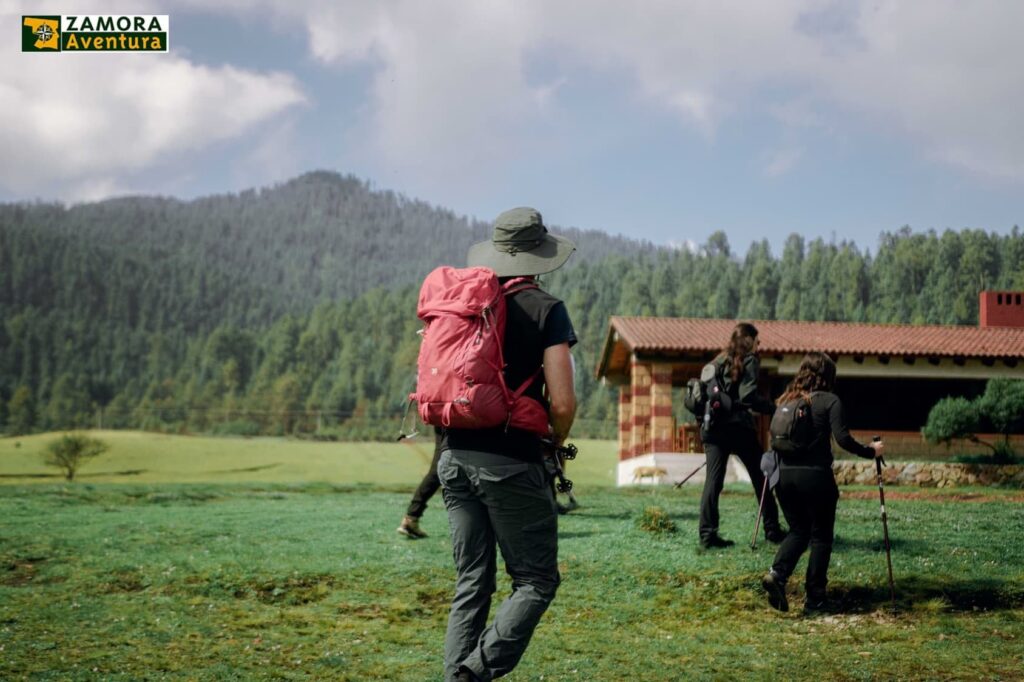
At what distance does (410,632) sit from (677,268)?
13155 centimetres

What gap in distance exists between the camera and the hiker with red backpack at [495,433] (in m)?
5.25

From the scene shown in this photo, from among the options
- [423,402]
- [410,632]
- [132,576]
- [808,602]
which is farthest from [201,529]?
[423,402]

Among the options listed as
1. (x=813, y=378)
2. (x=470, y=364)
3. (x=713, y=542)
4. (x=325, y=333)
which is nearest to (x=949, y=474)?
(x=713, y=542)

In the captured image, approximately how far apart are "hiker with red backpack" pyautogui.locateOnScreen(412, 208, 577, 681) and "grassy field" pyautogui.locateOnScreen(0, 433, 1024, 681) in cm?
222

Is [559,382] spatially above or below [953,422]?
above

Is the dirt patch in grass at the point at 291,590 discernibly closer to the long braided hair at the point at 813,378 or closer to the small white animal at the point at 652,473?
the long braided hair at the point at 813,378

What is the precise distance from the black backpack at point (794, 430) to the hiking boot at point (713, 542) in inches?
92.0

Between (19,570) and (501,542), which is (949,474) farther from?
(501,542)

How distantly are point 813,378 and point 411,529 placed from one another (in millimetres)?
5166

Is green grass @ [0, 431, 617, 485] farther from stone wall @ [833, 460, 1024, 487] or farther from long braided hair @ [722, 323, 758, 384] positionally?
long braided hair @ [722, 323, 758, 384]

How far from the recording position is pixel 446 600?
32.2ft

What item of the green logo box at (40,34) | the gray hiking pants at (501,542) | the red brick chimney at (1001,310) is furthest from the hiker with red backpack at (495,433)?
the red brick chimney at (1001,310)

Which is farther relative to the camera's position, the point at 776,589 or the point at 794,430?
the point at 776,589

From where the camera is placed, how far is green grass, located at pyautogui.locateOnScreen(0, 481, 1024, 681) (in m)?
7.65
